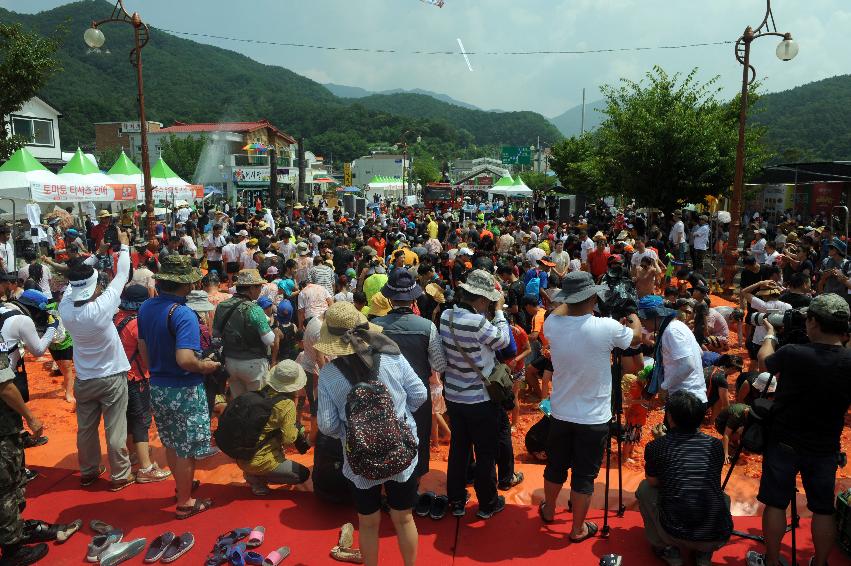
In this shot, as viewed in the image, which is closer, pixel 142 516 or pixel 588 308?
pixel 588 308

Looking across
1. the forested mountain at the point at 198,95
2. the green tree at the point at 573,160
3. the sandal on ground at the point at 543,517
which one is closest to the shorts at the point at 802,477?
the sandal on ground at the point at 543,517

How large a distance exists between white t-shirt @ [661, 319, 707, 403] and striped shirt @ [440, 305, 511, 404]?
47.1 inches

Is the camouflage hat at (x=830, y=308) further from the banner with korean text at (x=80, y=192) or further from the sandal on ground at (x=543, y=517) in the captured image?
the banner with korean text at (x=80, y=192)

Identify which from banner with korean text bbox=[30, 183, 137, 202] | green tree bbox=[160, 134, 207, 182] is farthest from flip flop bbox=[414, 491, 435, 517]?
green tree bbox=[160, 134, 207, 182]

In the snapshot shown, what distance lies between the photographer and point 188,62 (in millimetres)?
127188

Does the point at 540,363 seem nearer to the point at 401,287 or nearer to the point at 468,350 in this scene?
the point at 468,350

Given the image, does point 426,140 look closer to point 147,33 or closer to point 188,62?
point 188,62

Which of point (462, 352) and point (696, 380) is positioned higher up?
point (462, 352)

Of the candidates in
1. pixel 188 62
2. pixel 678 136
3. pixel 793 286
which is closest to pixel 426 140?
pixel 188 62

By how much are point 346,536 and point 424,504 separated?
57 cm

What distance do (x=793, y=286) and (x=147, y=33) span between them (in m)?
11.4

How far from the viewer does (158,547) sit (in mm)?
3445

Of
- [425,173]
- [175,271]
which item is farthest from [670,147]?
[425,173]

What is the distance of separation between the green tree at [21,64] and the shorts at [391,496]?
19.3 m
